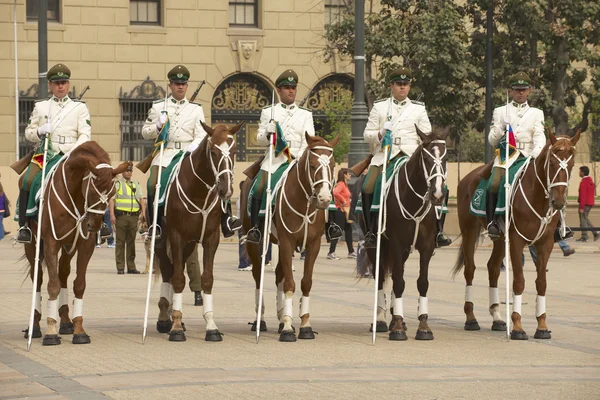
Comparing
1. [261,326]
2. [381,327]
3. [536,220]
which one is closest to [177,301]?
[261,326]

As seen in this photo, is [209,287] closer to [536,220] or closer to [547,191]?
[536,220]

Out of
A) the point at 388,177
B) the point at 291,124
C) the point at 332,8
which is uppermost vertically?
the point at 332,8

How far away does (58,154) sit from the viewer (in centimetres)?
1614

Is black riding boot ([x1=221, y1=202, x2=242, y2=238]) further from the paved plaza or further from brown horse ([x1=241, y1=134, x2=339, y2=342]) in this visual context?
the paved plaza

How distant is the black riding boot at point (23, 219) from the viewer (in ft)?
52.0

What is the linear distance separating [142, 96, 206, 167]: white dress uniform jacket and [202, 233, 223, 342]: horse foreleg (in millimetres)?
1252

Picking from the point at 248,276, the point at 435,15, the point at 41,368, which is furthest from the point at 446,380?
the point at 435,15

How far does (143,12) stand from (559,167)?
31087 mm

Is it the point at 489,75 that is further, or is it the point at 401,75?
the point at 489,75

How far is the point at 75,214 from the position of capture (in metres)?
15.6

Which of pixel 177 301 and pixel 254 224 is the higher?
pixel 254 224

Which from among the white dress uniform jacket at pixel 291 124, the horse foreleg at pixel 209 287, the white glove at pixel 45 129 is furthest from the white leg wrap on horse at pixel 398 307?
the white glove at pixel 45 129

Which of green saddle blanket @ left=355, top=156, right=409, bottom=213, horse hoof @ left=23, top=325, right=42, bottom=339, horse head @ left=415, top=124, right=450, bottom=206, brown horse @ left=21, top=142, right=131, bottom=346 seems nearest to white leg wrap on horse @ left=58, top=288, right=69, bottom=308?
brown horse @ left=21, top=142, right=131, bottom=346

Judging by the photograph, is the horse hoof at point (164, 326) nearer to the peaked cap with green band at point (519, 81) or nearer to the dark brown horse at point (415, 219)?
the dark brown horse at point (415, 219)
